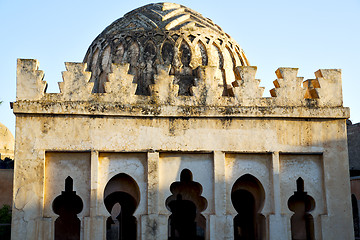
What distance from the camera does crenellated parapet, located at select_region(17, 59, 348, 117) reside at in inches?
424

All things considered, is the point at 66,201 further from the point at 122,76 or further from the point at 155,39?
the point at 155,39

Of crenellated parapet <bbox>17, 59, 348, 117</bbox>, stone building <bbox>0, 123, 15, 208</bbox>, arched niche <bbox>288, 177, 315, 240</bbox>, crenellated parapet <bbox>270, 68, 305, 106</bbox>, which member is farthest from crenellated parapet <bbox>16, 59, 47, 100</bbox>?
arched niche <bbox>288, 177, 315, 240</bbox>

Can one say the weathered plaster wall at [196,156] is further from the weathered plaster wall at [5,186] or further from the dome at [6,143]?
the dome at [6,143]

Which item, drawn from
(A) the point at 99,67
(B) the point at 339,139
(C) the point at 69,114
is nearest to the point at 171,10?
(A) the point at 99,67

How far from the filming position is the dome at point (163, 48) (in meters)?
12.4

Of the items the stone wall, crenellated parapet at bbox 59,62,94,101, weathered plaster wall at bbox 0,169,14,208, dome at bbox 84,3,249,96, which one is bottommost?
weathered plaster wall at bbox 0,169,14,208

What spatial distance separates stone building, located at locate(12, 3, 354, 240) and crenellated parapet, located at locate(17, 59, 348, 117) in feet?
0.08

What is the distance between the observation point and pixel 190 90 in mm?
11445

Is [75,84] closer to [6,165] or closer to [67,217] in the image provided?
[67,217]

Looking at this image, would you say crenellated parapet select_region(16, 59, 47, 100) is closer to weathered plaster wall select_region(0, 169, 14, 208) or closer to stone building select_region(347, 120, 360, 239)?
weathered plaster wall select_region(0, 169, 14, 208)

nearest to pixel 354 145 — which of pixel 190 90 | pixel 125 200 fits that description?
pixel 125 200

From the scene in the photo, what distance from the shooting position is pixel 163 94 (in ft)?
36.4

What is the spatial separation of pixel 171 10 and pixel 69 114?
4.60 metres

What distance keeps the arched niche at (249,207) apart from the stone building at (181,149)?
5 centimetres
